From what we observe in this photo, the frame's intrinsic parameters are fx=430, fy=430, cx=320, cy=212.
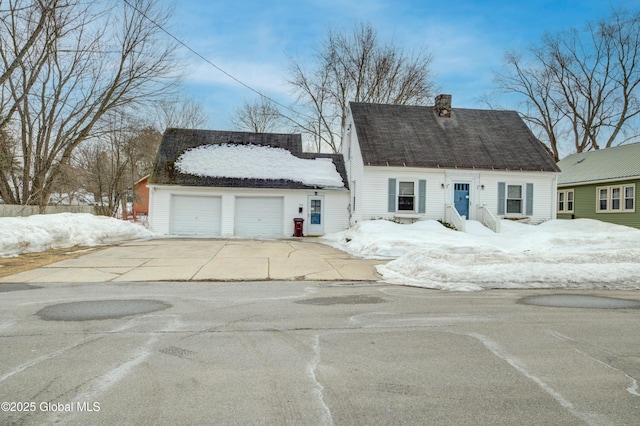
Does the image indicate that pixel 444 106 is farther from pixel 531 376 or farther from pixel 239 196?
pixel 531 376

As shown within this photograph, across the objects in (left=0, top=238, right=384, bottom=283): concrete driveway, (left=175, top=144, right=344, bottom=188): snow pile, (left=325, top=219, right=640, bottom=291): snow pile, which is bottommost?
(left=0, top=238, right=384, bottom=283): concrete driveway

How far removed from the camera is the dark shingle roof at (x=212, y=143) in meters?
21.8

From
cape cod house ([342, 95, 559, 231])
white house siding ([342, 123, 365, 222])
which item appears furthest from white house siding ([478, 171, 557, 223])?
white house siding ([342, 123, 365, 222])

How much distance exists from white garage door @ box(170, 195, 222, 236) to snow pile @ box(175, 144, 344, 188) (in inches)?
55.4

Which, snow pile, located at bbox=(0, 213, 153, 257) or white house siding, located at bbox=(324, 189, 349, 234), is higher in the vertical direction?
white house siding, located at bbox=(324, 189, 349, 234)

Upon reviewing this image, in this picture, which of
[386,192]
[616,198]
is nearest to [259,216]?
[386,192]

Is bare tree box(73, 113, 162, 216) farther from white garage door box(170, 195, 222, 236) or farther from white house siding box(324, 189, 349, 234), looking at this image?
white house siding box(324, 189, 349, 234)

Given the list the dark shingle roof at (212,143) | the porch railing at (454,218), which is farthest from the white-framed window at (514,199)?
the dark shingle roof at (212,143)

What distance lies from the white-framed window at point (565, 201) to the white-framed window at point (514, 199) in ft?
24.4

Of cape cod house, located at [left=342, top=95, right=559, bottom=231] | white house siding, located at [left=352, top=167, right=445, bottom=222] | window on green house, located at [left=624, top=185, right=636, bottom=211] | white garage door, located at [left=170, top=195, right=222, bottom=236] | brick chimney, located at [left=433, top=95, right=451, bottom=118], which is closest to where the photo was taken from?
white house siding, located at [left=352, top=167, right=445, bottom=222]

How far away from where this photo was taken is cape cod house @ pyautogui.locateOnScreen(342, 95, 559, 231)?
20.8 meters

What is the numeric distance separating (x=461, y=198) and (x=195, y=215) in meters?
13.5

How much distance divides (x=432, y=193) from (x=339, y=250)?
7571mm

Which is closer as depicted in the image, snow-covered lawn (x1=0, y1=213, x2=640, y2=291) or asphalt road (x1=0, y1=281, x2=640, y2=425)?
asphalt road (x1=0, y1=281, x2=640, y2=425)
